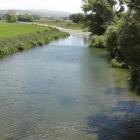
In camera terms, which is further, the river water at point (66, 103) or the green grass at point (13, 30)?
the green grass at point (13, 30)

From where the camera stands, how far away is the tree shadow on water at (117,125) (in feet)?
66.5

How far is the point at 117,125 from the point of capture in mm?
21938

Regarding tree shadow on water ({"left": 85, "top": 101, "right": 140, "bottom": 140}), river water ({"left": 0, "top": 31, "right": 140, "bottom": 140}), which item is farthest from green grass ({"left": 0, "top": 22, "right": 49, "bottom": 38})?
tree shadow on water ({"left": 85, "top": 101, "right": 140, "bottom": 140})

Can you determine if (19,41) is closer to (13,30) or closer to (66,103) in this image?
(13,30)

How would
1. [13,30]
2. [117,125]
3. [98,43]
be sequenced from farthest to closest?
[13,30] < [98,43] < [117,125]

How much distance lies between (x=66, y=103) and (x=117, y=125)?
5463 mm

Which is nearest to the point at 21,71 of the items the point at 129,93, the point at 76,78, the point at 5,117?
the point at 76,78

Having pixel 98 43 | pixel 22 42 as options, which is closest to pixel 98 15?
pixel 98 43

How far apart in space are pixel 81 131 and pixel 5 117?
493 centimetres

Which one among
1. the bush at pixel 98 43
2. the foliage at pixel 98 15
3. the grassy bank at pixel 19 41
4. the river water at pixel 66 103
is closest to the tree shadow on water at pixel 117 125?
the river water at pixel 66 103

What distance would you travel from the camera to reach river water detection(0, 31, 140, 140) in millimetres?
20688

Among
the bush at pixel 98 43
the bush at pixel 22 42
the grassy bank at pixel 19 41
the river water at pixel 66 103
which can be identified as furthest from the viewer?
the bush at pixel 98 43

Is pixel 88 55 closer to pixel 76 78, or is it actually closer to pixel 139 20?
pixel 76 78

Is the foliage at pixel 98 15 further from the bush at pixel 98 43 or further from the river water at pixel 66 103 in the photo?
the river water at pixel 66 103
